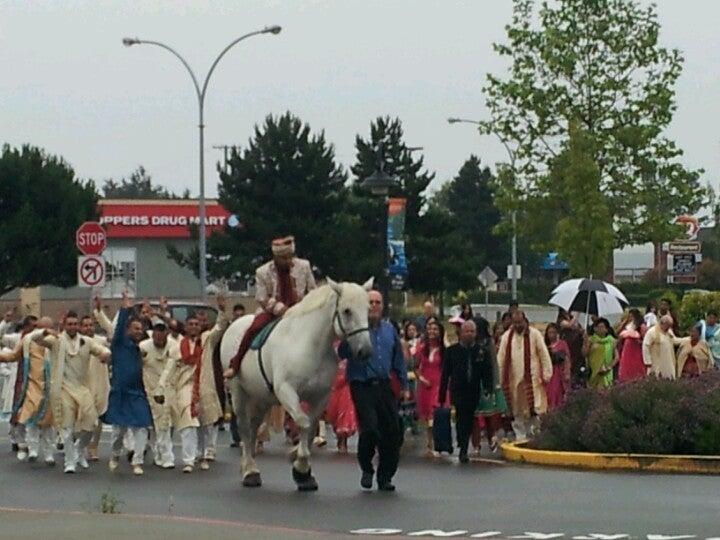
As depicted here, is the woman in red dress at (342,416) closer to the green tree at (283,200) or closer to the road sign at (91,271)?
the road sign at (91,271)

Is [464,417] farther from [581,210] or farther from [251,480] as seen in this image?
[581,210]

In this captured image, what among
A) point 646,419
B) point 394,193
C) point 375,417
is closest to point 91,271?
point 646,419

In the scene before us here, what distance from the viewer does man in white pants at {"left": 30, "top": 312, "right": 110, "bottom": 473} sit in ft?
66.1

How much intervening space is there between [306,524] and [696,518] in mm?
2891

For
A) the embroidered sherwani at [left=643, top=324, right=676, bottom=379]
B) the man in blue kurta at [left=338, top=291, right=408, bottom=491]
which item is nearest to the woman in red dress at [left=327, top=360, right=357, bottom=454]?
the embroidered sherwani at [left=643, top=324, right=676, bottom=379]

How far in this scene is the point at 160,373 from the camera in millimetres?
20422

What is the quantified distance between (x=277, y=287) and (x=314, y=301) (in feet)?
3.52

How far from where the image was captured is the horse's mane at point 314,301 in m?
17.1

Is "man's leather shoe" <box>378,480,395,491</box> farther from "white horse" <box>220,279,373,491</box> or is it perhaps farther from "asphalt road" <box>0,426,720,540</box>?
"white horse" <box>220,279,373,491</box>

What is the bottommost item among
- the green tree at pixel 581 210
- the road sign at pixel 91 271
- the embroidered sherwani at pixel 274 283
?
the embroidered sherwani at pixel 274 283

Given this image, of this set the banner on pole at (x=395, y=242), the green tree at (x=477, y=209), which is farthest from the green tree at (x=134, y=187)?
the banner on pole at (x=395, y=242)

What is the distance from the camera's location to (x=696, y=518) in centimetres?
1420

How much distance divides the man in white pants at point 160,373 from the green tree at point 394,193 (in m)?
47.2

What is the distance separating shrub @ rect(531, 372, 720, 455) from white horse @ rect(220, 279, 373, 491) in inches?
143
